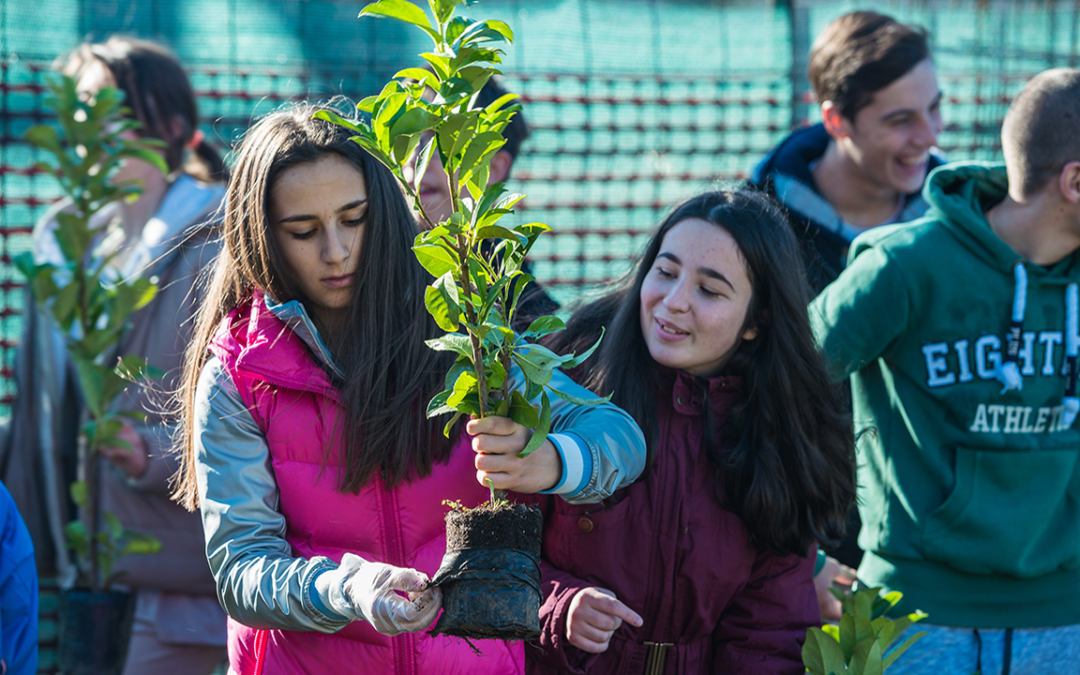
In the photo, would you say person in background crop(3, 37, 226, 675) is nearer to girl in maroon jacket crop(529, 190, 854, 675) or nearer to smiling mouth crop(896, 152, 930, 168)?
girl in maroon jacket crop(529, 190, 854, 675)

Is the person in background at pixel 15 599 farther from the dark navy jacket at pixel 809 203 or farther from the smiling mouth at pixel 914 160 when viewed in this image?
the smiling mouth at pixel 914 160

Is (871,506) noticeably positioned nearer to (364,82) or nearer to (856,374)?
(856,374)

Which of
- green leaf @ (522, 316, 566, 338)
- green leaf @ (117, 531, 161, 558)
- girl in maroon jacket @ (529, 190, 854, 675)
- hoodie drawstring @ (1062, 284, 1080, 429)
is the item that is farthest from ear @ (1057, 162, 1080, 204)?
green leaf @ (117, 531, 161, 558)

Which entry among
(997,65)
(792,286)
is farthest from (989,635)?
(997,65)

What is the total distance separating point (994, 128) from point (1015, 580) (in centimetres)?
311

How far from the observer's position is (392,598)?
1.35 metres

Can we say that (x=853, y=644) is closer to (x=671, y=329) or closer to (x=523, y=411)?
(x=671, y=329)

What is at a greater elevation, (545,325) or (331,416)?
Result: (545,325)

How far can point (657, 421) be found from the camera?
196 centimetres

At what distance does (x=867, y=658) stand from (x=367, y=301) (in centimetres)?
116

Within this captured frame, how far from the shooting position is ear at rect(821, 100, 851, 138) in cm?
310

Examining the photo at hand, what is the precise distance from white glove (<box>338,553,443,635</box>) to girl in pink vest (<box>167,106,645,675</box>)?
0.63 ft

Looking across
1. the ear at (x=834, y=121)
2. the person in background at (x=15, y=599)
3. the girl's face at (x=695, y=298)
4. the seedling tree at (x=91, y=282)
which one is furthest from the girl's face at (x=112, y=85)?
the ear at (x=834, y=121)

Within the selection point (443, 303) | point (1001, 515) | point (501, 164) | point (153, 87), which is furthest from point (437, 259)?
point (153, 87)
